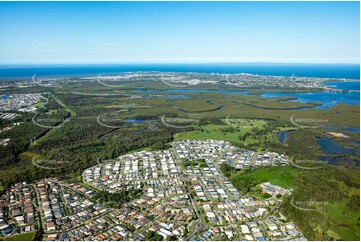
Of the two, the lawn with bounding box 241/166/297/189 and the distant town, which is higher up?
the distant town

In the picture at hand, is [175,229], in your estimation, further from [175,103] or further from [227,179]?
[175,103]

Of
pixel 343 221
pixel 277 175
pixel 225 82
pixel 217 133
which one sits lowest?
pixel 343 221

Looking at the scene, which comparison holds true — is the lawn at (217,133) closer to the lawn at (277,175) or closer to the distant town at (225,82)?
the lawn at (277,175)

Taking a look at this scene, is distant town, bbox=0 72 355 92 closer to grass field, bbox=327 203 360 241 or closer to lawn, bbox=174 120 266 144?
lawn, bbox=174 120 266 144

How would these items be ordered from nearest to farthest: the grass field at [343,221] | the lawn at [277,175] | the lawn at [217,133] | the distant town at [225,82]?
1. the grass field at [343,221]
2. the lawn at [277,175]
3. the lawn at [217,133]
4. the distant town at [225,82]

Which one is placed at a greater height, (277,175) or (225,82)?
(225,82)

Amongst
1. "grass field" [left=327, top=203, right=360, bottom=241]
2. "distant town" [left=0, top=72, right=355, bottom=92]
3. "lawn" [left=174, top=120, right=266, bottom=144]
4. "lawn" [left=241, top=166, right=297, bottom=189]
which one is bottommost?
"grass field" [left=327, top=203, right=360, bottom=241]

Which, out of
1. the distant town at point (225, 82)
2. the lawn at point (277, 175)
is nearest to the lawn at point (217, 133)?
the lawn at point (277, 175)

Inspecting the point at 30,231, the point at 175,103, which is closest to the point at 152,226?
the point at 30,231

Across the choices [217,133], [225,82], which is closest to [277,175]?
[217,133]

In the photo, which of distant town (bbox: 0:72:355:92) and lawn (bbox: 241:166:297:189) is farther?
distant town (bbox: 0:72:355:92)

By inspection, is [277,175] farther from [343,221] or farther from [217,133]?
[217,133]

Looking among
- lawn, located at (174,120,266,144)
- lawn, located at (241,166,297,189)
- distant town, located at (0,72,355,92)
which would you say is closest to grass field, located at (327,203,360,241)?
lawn, located at (241,166,297,189)
